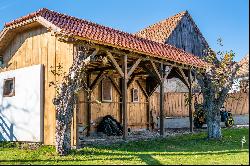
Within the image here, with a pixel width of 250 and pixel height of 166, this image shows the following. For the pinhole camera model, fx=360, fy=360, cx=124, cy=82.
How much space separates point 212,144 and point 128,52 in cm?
470

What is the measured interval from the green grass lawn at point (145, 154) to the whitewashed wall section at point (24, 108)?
3.03 feet

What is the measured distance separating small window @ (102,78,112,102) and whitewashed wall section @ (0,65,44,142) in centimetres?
488

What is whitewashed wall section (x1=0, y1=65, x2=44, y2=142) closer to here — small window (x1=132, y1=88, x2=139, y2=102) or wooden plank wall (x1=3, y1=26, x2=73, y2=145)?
wooden plank wall (x1=3, y1=26, x2=73, y2=145)

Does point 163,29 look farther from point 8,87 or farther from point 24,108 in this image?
point 24,108

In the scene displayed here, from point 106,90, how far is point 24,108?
5365 millimetres

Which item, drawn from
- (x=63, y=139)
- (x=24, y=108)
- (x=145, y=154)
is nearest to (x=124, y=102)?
(x=145, y=154)

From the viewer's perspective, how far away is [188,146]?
41.8 ft

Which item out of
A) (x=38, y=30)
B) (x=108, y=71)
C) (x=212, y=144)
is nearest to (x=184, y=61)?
(x=108, y=71)

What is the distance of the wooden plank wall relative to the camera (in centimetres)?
1241

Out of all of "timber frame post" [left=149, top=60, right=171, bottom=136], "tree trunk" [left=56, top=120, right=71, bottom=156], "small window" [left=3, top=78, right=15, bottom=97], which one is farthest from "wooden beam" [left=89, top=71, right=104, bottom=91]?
"tree trunk" [left=56, top=120, right=71, bottom=156]

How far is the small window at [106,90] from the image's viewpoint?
17.8 meters

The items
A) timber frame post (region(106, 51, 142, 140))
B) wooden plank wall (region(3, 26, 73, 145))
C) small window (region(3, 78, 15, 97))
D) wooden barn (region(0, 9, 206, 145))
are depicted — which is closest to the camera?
wooden barn (region(0, 9, 206, 145))

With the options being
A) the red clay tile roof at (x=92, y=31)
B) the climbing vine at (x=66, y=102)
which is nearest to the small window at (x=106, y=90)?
the red clay tile roof at (x=92, y=31)

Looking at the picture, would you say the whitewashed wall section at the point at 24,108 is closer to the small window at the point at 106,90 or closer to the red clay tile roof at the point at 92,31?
the red clay tile roof at the point at 92,31
